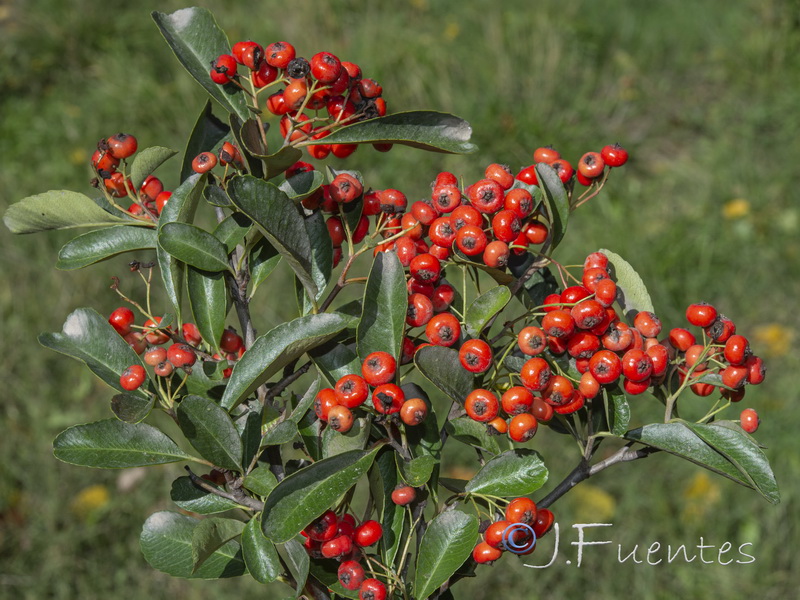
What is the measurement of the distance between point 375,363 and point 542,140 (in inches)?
169

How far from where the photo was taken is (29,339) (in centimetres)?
419

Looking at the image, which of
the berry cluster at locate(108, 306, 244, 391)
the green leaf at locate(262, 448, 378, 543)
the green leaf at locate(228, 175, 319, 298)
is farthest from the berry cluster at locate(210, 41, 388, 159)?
the green leaf at locate(262, 448, 378, 543)

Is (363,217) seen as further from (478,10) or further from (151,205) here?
(478,10)

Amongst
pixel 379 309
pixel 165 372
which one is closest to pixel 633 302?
pixel 379 309

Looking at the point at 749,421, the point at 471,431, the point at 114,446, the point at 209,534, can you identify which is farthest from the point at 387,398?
the point at 749,421

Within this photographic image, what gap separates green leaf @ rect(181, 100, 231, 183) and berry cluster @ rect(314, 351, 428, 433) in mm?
473

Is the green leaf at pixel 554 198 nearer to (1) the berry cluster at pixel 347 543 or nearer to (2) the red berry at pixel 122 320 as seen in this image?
(1) the berry cluster at pixel 347 543

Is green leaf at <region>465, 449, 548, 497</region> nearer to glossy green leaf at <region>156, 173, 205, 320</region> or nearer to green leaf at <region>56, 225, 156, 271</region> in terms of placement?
glossy green leaf at <region>156, 173, 205, 320</region>

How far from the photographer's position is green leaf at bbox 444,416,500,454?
127 cm

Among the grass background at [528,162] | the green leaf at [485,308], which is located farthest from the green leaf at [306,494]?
the grass background at [528,162]

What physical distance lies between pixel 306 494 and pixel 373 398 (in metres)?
0.16

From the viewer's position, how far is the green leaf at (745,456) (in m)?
1.17

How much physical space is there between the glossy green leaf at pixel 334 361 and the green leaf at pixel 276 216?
4.4 inches

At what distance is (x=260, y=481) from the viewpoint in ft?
3.96
